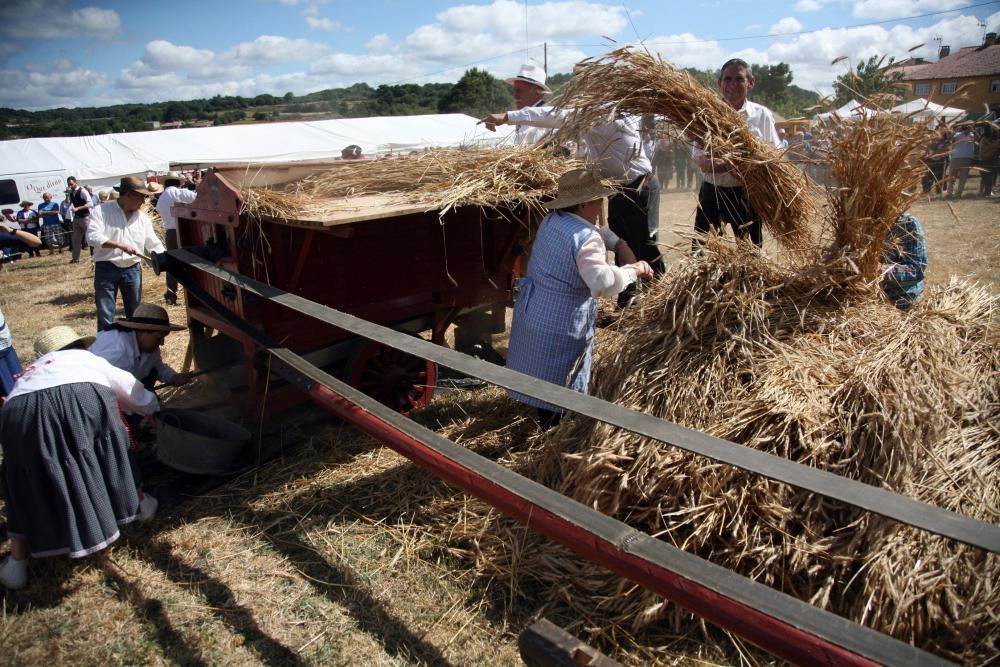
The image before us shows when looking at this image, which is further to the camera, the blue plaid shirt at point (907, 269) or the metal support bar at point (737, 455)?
the blue plaid shirt at point (907, 269)

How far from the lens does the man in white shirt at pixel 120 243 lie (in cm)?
551

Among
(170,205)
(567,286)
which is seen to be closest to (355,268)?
(567,286)

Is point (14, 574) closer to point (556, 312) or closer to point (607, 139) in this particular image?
point (556, 312)

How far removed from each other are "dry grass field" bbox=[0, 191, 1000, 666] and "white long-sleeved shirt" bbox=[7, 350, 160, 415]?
27.9 inches

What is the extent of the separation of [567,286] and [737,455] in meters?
1.85

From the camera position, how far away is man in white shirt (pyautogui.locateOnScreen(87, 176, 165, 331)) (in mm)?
5508

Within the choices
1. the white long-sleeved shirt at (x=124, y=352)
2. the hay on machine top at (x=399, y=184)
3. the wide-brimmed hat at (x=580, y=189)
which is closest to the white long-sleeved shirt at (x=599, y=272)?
the wide-brimmed hat at (x=580, y=189)

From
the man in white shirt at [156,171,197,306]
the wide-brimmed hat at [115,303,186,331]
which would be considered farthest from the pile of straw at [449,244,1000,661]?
the man in white shirt at [156,171,197,306]

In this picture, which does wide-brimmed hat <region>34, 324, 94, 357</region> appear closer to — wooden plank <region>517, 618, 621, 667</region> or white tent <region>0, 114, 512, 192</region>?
wooden plank <region>517, 618, 621, 667</region>

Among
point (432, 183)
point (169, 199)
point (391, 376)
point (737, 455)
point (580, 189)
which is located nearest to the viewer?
point (737, 455)

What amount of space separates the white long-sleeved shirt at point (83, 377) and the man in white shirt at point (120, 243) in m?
2.84

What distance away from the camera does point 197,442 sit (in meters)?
3.36

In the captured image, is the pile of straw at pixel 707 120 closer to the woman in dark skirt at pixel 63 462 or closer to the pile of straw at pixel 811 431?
the pile of straw at pixel 811 431

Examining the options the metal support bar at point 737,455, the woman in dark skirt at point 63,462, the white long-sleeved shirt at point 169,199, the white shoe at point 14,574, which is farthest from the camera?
the white long-sleeved shirt at point 169,199
